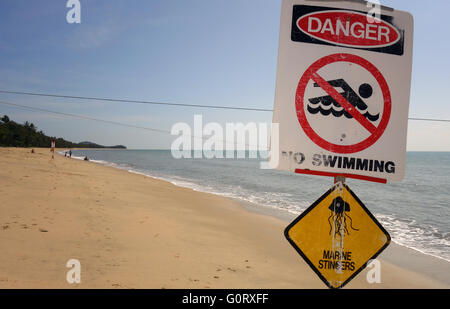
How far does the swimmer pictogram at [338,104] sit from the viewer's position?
1.79 m

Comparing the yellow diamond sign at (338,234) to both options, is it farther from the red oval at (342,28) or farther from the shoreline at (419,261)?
the shoreline at (419,261)

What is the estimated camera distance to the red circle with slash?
1795 mm

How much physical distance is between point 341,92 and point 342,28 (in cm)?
46

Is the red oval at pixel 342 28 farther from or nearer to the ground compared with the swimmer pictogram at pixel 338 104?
farther from the ground

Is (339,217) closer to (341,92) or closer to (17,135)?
(341,92)

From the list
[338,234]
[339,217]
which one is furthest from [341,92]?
[338,234]

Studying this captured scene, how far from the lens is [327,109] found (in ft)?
5.86

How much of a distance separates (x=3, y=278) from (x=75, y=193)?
8726 mm

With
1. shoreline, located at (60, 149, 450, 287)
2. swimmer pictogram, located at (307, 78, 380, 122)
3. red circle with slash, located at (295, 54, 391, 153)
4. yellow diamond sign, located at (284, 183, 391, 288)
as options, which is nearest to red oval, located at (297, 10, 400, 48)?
red circle with slash, located at (295, 54, 391, 153)

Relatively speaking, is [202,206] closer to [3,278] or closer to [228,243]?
[228,243]

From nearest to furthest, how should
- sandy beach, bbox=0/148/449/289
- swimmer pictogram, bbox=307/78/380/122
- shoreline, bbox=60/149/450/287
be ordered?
swimmer pictogram, bbox=307/78/380/122
sandy beach, bbox=0/148/449/289
shoreline, bbox=60/149/450/287

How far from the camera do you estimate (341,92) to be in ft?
5.90

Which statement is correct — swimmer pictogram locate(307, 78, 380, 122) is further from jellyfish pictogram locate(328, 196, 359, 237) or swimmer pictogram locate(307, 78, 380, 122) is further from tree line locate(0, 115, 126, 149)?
tree line locate(0, 115, 126, 149)

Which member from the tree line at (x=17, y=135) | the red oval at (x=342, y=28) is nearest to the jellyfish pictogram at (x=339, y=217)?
the red oval at (x=342, y=28)
